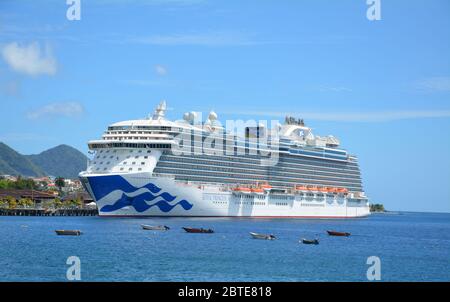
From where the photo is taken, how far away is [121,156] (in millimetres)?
77438

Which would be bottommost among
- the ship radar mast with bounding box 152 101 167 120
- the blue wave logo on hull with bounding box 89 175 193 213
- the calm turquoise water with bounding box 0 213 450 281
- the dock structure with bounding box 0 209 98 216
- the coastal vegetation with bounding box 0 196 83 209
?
the calm turquoise water with bounding box 0 213 450 281

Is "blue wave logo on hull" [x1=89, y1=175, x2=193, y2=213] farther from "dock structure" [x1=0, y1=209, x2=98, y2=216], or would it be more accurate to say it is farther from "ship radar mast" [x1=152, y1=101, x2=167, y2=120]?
"dock structure" [x1=0, y1=209, x2=98, y2=216]

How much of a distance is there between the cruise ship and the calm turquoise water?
6.07m

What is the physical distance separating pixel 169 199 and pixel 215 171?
37.3ft

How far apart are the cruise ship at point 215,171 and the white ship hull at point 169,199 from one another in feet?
0.31

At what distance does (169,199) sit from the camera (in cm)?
7575

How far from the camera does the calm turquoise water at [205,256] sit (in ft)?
131

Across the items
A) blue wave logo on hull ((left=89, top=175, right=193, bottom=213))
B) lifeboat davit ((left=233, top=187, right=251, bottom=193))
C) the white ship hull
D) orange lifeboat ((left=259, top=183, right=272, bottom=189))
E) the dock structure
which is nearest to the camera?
blue wave logo on hull ((left=89, top=175, right=193, bottom=213))

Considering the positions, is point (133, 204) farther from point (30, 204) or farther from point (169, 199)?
point (30, 204)

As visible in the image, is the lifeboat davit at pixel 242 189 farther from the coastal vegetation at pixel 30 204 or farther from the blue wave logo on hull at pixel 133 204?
the coastal vegetation at pixel 30 204

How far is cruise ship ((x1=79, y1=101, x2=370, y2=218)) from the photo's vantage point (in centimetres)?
7450

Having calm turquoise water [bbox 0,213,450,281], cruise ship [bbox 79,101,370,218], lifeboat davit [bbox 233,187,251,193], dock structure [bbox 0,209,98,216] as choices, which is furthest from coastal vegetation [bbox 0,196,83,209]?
calm turquoise water [bbox 0,213,450,281]

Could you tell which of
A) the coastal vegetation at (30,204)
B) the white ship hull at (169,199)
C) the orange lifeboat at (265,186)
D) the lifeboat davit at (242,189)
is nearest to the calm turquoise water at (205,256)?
the white ship hull at (169,199)
